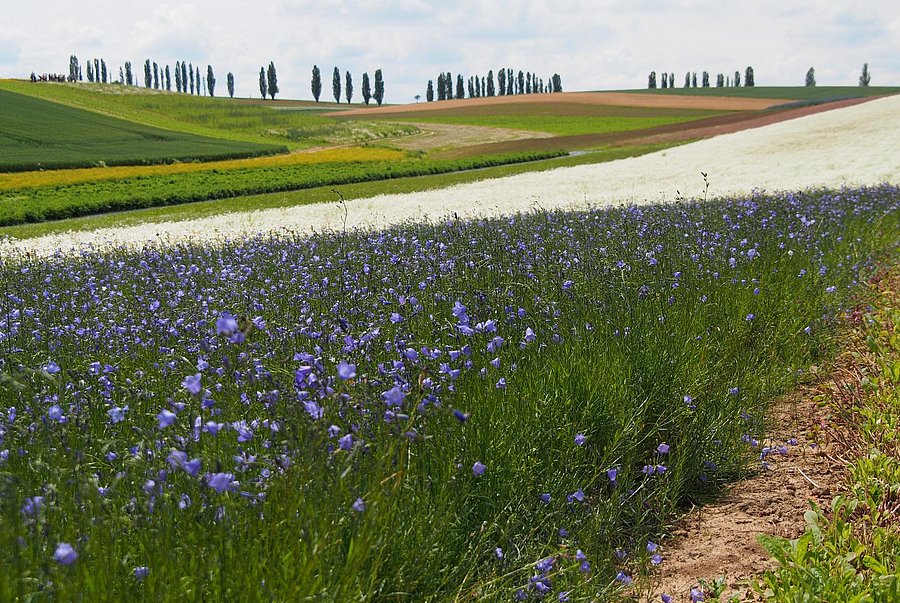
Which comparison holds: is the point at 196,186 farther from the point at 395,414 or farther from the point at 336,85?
the point at 336,85

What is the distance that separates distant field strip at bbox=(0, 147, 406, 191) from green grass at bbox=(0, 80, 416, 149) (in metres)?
11.8

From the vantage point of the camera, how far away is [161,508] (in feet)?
7.97

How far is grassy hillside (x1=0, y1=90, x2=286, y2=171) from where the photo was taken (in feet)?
149

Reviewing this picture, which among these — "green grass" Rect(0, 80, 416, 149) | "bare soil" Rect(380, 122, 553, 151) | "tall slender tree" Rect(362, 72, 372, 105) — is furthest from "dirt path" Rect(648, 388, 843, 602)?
"tall slender tree" Rect(362, 72, 372, 105)

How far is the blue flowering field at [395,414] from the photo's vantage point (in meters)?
2.46

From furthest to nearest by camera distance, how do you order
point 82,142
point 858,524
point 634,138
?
1. point 634,138
2. point 82,142
3. point 858,524

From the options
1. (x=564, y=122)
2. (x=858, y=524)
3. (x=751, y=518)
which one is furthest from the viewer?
(x=564, y=122)

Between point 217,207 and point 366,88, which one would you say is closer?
point 217,207

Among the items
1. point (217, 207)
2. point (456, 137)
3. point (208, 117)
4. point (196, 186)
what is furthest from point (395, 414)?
point (208, 117)

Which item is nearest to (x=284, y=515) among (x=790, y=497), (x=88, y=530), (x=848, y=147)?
(x=88, y=530)

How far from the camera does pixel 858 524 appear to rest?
369cm

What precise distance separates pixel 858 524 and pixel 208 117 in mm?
84244

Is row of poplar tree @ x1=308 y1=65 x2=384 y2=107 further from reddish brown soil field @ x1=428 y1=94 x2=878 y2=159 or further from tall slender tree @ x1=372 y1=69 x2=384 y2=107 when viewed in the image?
reddish brown soil field @ x1=428 y1=94 x2=878 y2=159

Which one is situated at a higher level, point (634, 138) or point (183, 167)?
point (634, 138)
